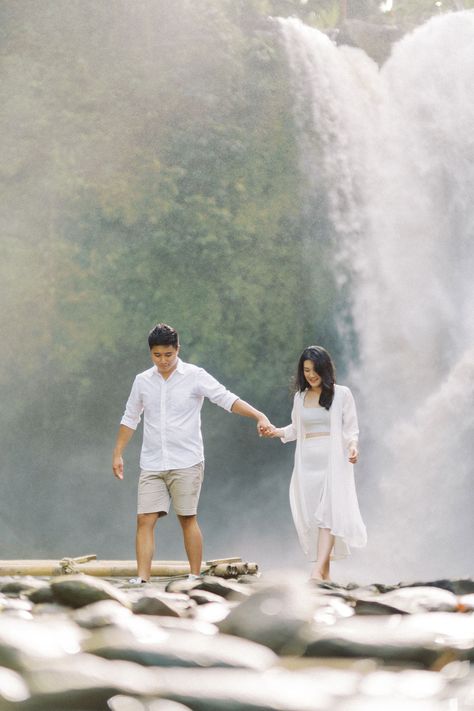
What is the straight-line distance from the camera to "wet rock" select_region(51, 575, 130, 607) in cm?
342

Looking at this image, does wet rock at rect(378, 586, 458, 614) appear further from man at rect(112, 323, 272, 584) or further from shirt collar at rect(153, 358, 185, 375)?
shirt collar at rect(153, 358, 185, 375)

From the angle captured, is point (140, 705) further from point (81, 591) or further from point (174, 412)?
point (174, 412)

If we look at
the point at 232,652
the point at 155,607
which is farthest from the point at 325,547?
the point at 232,652

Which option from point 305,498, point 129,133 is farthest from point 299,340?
point 305,498

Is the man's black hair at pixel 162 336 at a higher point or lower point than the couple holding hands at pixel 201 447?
higher

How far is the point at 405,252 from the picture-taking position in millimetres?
14859

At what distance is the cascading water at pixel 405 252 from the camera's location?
512 inches

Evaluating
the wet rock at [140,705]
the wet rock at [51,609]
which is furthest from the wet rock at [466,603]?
the wet rock at [140,705]

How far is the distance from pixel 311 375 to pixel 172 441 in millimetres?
971

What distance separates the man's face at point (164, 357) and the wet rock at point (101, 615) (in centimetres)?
344

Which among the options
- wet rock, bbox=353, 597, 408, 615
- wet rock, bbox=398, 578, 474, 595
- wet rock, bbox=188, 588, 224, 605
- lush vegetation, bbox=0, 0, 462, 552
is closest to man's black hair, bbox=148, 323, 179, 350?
wet rock, bbox=398, 578, 474, 595

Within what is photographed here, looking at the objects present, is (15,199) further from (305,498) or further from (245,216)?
(305,498)

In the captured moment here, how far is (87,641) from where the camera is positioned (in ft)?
8.99

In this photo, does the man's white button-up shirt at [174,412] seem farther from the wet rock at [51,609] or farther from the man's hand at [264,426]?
the wet rock at [51,609]
